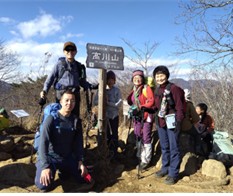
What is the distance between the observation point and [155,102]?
4.55 metres

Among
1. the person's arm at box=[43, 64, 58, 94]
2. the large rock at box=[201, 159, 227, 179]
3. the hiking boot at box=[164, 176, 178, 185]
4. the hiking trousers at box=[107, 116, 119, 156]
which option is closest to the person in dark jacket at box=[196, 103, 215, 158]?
the large rock at box=[201, 159, 227, 179]

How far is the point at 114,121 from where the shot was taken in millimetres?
5121

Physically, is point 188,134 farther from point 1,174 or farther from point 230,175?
point 1,174

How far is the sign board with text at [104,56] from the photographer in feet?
15.4

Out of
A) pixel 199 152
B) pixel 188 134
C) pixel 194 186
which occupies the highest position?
pixel 188 134

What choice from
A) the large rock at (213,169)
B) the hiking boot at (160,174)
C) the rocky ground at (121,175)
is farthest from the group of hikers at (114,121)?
the large rock at (213,169)

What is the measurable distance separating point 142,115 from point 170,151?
2.47ft

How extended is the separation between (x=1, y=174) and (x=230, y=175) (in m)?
3.65

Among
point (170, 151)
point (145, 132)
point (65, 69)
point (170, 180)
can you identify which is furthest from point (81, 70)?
point (170, 180)

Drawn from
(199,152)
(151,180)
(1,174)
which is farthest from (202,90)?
(1,174)

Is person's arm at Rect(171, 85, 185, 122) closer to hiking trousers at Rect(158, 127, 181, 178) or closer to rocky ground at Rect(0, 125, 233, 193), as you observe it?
hiking trousers at Rect(158, 127, 181, 178)

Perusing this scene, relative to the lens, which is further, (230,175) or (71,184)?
(230,175)

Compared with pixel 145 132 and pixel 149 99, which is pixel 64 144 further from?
pixel 149 99

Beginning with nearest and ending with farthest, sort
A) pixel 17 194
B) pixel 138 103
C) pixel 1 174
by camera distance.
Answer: pixel 17 194 → pixel 1 174 → pixel 138 103
